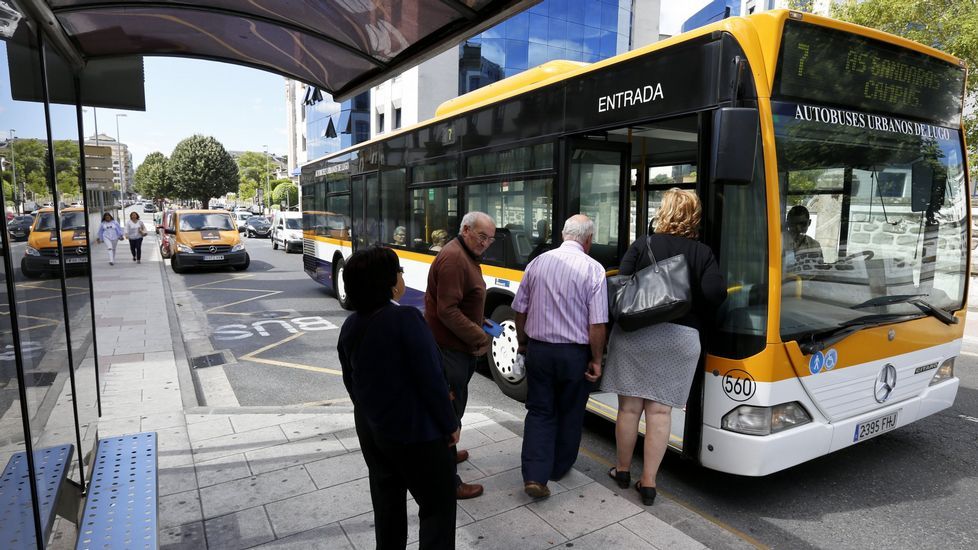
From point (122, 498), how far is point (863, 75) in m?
4.86

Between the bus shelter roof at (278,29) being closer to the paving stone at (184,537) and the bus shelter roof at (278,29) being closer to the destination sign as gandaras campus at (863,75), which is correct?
the destination sign as gandaras campus at (863,75)

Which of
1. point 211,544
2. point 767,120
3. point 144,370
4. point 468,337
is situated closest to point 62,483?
point 211,544

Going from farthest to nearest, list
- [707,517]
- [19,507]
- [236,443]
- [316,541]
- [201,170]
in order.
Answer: [201,170] → [236,443] → [707,517] → [316,541] → [19,507]

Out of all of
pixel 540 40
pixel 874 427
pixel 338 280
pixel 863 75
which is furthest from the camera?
pixel 540 40

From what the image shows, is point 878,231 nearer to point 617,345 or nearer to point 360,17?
point 617,345

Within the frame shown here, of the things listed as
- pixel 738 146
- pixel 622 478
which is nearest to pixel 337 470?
pixel 622 478

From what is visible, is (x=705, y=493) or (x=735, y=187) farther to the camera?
(x=705, y=493)

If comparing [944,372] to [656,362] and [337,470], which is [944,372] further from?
[337,470]

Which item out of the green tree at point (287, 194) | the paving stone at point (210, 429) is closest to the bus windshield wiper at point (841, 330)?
the paving stone at point (210, 429)

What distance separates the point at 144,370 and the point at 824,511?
267 inches

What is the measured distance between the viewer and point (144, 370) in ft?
22.3

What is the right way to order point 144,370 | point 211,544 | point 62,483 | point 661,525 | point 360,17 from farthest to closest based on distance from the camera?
1. point 144,370
2. point 360,17
3. point 661,525
4. point 211,544
5. point 62,483

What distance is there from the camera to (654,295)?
3473 mm

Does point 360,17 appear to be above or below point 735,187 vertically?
above
